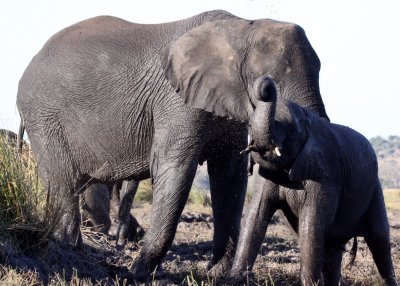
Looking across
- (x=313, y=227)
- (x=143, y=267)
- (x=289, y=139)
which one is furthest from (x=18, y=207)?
(x=313, y=227)

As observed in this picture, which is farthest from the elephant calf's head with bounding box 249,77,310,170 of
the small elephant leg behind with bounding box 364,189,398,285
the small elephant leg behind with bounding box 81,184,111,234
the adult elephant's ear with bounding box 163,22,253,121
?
the small elephant leg behind with bounding box 81,184,111,234

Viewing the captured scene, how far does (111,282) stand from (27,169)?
1.15 meters

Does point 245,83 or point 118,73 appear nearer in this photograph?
point 245,83

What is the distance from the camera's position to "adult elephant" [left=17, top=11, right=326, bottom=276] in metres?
9.66

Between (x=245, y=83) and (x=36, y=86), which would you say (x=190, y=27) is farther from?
(x=36, y=86)

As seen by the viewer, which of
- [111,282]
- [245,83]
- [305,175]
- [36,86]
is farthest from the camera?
[36,86]

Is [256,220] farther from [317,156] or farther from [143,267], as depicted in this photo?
[143,267]

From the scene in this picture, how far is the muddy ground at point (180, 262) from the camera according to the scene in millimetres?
8180

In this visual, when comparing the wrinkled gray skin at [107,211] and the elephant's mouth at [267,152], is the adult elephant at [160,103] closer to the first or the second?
the elephant's mouth at [267,152]

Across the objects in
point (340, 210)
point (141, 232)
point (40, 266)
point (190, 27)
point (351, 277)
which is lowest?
point (141, 232)

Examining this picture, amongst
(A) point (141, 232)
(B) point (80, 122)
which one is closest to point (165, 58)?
(B) point (80, 122)

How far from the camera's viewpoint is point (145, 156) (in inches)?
415

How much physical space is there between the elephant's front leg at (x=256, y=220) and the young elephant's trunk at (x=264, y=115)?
0.53 metres

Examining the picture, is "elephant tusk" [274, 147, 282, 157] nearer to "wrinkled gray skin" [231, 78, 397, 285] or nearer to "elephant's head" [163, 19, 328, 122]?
"wrinkled gray skin" [231, 78, 397, 285]
